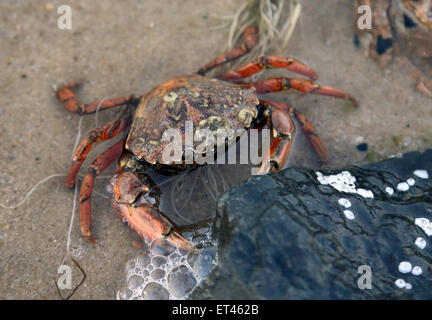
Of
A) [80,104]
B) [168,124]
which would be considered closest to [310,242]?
[168,124]

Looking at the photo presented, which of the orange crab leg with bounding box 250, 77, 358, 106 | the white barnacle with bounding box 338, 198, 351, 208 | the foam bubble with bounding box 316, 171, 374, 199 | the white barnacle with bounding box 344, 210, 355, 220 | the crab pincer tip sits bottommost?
the crab pincer tip

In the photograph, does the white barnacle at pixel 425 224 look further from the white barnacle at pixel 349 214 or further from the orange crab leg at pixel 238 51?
the orange crab leg at pixel 238 51

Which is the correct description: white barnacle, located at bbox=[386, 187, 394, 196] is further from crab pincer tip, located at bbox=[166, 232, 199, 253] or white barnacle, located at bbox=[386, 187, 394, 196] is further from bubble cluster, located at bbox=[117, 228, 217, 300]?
crab pincer tip, located at bbox=[166, 232, 199, 253]

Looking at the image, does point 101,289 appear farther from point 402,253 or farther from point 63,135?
point 402,253

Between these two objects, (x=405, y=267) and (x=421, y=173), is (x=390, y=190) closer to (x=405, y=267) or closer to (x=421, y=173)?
(x=421, y=173)

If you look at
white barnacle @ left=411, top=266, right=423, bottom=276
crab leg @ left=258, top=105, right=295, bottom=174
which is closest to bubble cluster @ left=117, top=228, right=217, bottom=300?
crab leg @ left=258, top=105, right=295, bottom=174

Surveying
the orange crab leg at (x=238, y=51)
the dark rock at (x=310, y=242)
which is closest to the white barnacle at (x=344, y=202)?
the dark rock at (x=310, y=242)
